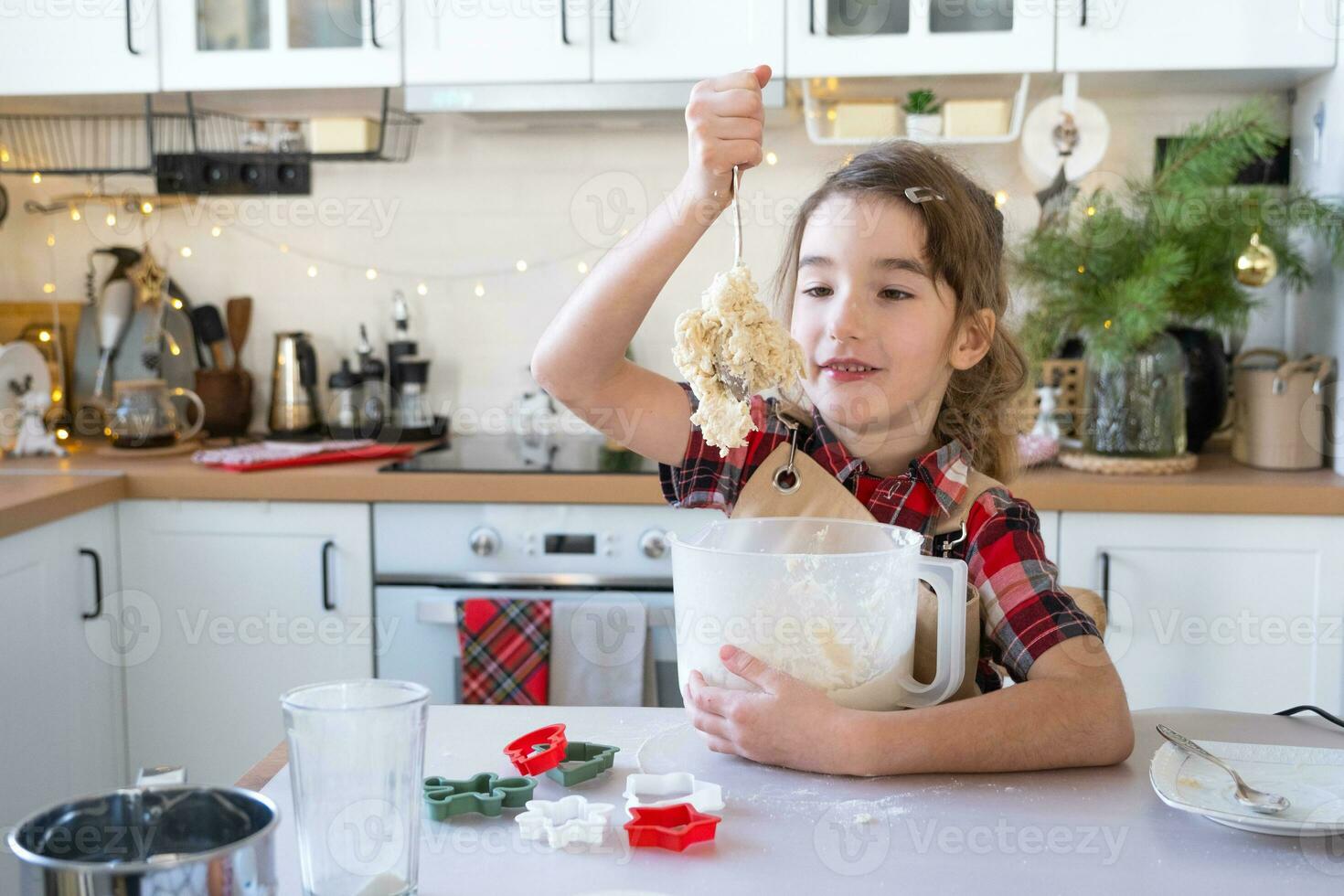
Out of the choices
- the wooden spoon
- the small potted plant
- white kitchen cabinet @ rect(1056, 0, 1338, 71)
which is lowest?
the wooden spoon

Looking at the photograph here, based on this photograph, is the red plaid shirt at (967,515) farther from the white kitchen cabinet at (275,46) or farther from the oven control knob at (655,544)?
the white kitchen cabinet at (275,46)

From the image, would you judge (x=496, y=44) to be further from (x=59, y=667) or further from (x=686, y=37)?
(x=59, y=667)

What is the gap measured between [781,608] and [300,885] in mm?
302

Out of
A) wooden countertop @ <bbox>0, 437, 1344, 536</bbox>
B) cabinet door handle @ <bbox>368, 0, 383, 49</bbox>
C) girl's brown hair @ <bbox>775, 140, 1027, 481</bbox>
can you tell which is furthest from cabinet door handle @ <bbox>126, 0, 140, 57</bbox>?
girl's brown hair @ <bbox>775, 140, 1027, 481</bbox>

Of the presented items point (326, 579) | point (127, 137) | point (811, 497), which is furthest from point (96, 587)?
point (811, 497)

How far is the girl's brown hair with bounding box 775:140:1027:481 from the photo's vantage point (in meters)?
1.12

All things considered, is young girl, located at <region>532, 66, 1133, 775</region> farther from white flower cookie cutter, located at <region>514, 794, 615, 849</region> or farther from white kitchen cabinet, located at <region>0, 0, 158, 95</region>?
white kitchen cabinet, located at <region>0, 0, 158, 95</region>

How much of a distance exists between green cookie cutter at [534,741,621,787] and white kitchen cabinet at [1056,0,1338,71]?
5.45 ft

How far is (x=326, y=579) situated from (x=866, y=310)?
1239 mm

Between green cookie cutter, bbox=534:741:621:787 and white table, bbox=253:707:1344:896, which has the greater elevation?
green cookie cutter, bbox=534:741:621:787

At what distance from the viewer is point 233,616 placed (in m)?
2.07

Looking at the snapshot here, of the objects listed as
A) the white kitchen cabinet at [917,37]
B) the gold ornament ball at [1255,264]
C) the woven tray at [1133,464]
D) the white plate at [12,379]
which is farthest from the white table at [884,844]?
the white plate at [12,379]

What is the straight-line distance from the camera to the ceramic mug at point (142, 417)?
2.28 metres

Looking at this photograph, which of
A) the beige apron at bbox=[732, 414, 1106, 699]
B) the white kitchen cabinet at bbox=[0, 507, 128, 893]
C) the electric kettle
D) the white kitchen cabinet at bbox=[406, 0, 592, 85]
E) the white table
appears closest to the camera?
the white table
